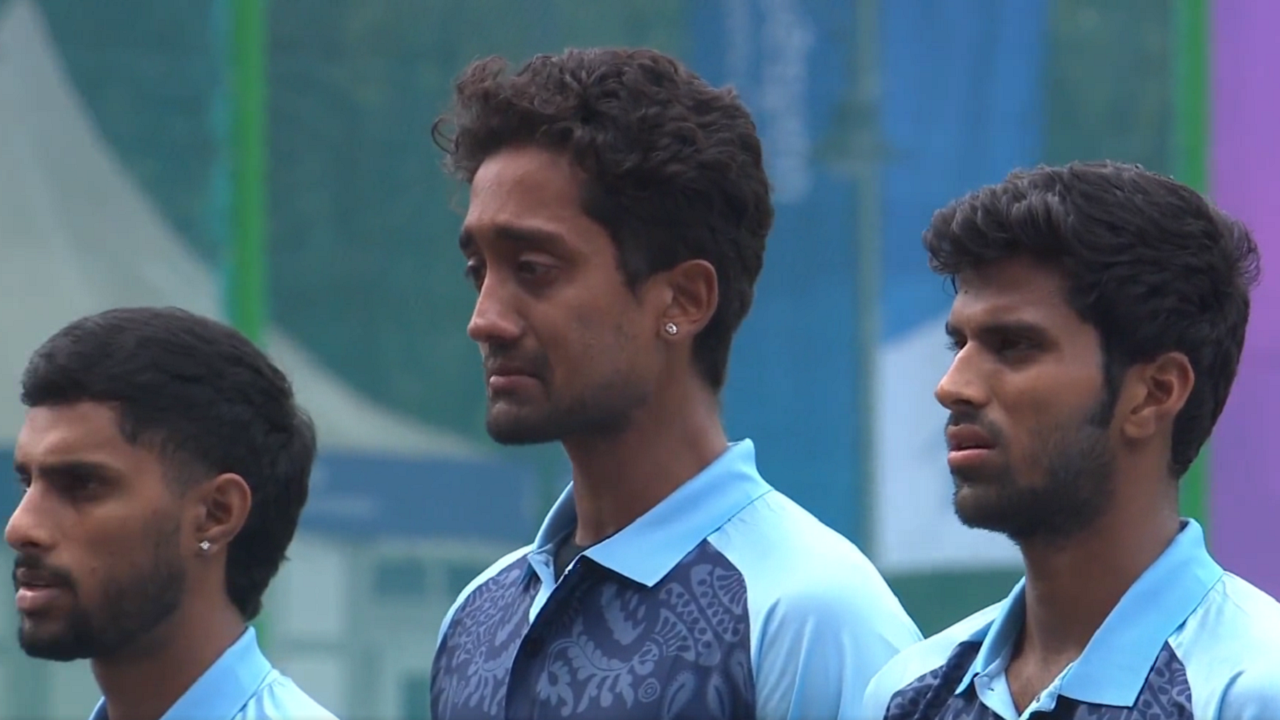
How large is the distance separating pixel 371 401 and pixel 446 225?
0.61 metres

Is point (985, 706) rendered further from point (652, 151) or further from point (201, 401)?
point (201, 401)

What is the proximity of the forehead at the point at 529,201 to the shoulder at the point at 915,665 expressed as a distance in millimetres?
606

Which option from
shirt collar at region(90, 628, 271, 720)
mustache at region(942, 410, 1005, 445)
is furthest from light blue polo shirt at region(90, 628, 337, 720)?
mustache at region(942, 410, 1005, 445)

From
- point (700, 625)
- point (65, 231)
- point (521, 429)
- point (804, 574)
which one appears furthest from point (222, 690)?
point (65, 231)

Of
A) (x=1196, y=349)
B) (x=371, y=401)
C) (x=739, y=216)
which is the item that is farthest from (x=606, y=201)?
(x=371, y=401)

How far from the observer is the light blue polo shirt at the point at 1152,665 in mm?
2062

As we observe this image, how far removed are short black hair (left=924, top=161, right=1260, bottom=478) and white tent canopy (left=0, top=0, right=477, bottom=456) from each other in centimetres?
403

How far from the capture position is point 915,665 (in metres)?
2.36

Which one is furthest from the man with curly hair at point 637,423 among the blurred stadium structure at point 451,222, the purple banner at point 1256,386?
the purple banner at point 1256,386

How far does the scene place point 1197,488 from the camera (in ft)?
21.8

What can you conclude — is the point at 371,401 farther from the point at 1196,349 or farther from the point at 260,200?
the point at 1196,349

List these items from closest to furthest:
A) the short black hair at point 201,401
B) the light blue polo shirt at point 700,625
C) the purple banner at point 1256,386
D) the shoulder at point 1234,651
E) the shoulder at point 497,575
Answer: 1. the shoulder at point 1234,651
2. the light blue polo shirt at point 700,625
3. the shoulder at point 497,575
4. the short black hair at point 201,401
5. the purple banner at point 1256,386

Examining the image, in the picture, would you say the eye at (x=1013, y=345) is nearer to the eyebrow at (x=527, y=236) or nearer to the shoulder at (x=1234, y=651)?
the shoulder at (x=1234, y=651)

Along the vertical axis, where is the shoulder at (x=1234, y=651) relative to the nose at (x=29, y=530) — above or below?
below
